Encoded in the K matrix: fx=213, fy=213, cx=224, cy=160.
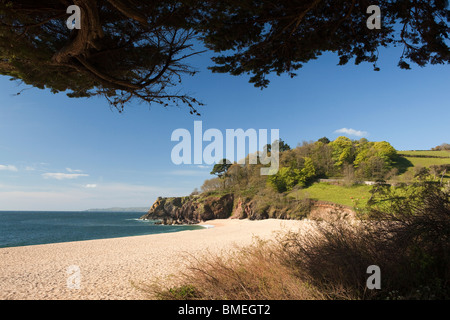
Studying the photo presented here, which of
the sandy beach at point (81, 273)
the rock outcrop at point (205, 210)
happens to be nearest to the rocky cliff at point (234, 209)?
the rock outcrop at point (205, 210)

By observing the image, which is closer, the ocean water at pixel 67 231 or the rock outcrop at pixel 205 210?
the ocean water at pixel 67 231

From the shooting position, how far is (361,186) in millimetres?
37344

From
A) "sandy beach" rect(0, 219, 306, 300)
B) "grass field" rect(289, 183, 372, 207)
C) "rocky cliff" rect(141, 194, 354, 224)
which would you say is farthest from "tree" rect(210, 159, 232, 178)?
"sandy beach" rect(0, 219, 306, 300)

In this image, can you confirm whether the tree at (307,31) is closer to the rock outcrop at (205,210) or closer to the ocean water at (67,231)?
the ocean water at (67,231)

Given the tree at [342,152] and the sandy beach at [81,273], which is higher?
the tree at [342,152]

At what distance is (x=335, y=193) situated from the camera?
37156 mm

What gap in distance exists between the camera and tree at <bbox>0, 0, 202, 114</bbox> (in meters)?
3.46

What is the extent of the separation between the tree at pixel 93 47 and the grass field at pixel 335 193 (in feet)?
108

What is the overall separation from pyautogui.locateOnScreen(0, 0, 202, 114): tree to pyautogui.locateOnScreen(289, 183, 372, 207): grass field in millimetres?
33063

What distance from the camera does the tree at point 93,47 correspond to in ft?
11.4

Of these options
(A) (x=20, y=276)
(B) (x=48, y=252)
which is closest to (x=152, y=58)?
(A) (x=20, y=276)

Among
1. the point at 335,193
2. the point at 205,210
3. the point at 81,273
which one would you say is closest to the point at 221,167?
the point at 205,210
